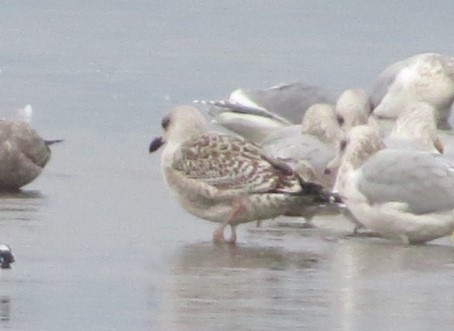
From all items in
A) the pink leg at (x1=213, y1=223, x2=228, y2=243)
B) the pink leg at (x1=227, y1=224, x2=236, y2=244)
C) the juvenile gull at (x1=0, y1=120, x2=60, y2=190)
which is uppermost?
the pink leg at (x1=213, y1=223, x2=228, y2=243)

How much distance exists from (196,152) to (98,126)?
18.1 ft

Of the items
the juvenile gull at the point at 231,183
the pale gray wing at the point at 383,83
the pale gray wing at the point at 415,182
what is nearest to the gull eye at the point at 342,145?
the juvenile gull at the point at 231,183

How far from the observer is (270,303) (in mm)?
8758

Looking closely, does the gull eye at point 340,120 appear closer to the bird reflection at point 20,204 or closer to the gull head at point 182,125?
the gull head at point 182,125

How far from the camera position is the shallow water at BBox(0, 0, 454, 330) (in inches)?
336

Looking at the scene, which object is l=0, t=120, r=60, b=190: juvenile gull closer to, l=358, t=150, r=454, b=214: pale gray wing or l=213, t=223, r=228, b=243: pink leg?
l=213, t=223, r=228, b=243: pink leg

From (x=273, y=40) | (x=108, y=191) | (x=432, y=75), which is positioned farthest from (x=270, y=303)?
(x=273, y=40)

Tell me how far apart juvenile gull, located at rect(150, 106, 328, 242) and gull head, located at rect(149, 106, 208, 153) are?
115 mm

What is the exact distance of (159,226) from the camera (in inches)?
466

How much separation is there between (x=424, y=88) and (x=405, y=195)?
558cm

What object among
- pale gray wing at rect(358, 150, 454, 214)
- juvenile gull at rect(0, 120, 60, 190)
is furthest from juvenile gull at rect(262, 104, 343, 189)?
juvenile gull at rect(0, 120, 60, 190)

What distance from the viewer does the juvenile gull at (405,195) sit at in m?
11.4

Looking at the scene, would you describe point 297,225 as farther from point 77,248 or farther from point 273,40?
point 273,40

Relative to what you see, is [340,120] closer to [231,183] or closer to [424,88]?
[231,183]
